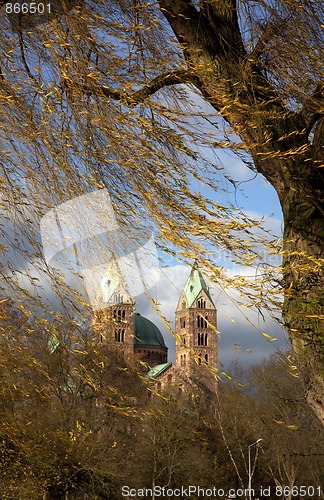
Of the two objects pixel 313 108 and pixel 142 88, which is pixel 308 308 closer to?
pixel 313 108

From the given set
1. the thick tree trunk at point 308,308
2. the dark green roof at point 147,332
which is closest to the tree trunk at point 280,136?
the thick tree trunk at point 308,308

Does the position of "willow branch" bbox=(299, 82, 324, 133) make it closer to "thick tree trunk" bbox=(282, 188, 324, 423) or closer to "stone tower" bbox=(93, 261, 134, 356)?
"thick tree trunk" bbox=(282, 188, 324, 423)

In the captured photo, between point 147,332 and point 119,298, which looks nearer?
point 119,298

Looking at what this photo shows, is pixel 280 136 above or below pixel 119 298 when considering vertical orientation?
above

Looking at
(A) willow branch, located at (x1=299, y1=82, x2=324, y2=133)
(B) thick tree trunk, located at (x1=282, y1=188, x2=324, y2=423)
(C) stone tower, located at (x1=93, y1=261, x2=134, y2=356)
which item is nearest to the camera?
(B) thick tree trunk, located at (x1=282, y1=188, x2=324, y2=423)

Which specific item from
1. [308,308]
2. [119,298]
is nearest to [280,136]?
[308,308]

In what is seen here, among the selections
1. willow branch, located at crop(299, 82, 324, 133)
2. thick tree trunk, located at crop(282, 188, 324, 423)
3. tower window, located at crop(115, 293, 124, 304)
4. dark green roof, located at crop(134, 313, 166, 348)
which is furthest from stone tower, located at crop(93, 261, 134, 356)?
dark green roof, located at crop(134, 313, 166, 348)

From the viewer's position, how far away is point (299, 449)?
21.0m

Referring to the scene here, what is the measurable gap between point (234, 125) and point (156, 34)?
636 millimetres

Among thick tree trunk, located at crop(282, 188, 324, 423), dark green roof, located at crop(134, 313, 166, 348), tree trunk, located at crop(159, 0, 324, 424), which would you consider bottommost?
thick tree trunk, located at crop(282, 188, 324, 423)

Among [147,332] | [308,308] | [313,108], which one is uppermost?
[147,332]

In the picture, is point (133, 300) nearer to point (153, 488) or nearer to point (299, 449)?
point (153, 488)

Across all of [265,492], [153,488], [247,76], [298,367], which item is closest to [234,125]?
[247,76]

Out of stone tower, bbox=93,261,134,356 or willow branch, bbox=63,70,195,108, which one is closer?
willow branch, bbox=63,70,195,108
